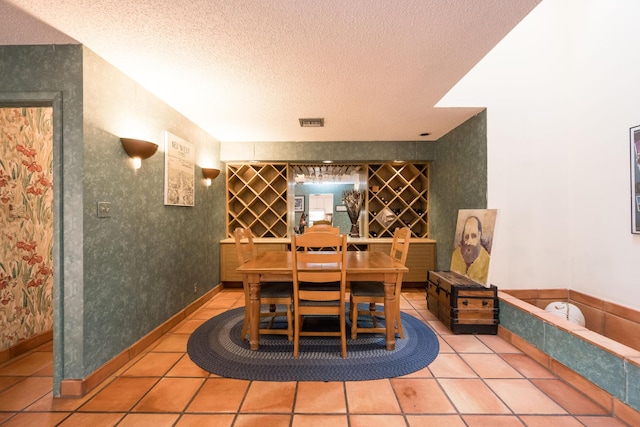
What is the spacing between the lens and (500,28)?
1563 mm

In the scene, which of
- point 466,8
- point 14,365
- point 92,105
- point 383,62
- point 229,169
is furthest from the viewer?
point 229,169

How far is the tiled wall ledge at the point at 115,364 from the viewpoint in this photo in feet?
5.55

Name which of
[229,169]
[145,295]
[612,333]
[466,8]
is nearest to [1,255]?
[145,295]

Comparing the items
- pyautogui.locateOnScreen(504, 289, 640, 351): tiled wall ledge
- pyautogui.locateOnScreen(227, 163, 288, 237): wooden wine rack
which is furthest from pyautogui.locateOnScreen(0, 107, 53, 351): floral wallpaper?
pyautogui.locateOnScreen(504, 289, 640, 351): tiled wall ledge

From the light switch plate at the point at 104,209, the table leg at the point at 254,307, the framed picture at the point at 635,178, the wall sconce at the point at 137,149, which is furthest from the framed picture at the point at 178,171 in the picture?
the framed picture at the point at 635,178

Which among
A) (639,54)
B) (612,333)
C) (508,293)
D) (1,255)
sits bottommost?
(612,333)

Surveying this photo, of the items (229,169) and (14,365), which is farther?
(229,169)

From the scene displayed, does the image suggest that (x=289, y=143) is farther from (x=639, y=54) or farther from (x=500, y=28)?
(x=639, y=54)

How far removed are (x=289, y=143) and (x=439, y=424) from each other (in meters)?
3.75

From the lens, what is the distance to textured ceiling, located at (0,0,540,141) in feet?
4.59

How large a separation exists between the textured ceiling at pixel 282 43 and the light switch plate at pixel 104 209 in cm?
107

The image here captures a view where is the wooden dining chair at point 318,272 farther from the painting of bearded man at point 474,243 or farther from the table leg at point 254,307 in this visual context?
the painting of bearded man at point 474,243

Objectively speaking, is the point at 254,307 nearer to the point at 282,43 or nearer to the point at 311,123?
the point at 282,43

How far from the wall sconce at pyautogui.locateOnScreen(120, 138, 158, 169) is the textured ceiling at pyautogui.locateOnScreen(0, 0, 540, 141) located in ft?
1.85
